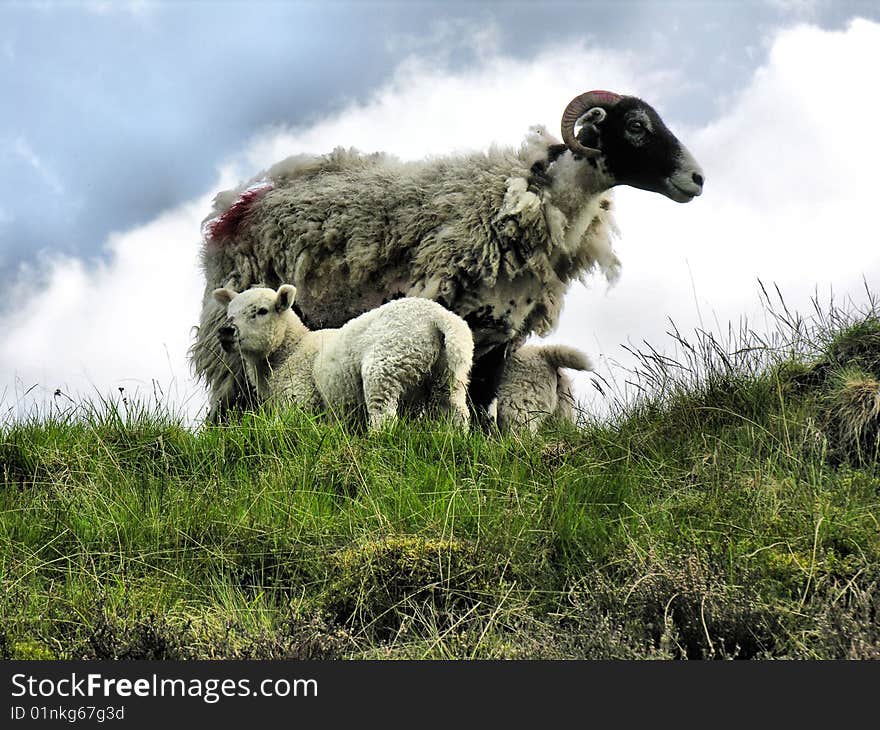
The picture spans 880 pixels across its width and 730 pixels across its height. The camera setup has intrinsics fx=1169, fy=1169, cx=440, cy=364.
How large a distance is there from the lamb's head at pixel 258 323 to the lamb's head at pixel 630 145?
10.6 ft

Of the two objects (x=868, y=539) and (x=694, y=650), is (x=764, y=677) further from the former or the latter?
(x=868, y=539)

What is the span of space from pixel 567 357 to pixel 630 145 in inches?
78.7

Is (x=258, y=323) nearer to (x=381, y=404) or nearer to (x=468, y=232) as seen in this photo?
(x=381, y=404)

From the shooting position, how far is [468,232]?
34.4ft

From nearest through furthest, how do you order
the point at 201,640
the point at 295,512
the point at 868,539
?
1. the point at 201,640
2. the point at 868,539
3. the point at 295,512

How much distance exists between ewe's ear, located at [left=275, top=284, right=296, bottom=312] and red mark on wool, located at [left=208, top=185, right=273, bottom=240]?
2.51 metres

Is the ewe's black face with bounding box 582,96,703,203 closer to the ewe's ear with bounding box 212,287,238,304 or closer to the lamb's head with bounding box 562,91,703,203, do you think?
the lamb's head with bounding box 562,91,703,203

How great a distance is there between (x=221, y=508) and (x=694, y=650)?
322cm

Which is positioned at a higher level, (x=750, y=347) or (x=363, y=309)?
(x=363, y=309)

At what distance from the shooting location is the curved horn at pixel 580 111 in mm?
10602

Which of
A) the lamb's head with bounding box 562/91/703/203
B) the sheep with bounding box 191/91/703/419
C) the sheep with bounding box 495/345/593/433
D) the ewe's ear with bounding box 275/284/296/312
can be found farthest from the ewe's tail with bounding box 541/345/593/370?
the ewe's ear with bounding box 275/284/296/312

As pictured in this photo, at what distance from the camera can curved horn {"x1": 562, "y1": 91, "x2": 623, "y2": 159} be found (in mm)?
10602

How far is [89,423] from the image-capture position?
31.2 ft

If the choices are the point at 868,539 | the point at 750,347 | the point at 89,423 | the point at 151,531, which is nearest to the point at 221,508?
the point at 151,531
